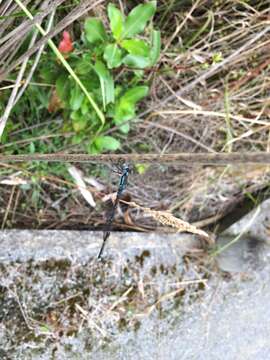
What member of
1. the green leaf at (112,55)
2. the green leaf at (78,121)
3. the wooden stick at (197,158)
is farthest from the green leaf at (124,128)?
the wooden stick at (197,158)

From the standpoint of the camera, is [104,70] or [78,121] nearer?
[104,70]

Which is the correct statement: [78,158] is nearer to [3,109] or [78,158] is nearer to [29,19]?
[29,19]

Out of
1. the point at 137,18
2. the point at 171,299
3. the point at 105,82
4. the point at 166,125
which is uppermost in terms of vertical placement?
the point at 137,18

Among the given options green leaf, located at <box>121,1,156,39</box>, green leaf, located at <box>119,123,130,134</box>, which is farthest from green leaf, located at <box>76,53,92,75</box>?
green leaf, located at <box>119,123,130,134</box>

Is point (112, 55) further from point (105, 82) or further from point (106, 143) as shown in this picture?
point (106, 143)

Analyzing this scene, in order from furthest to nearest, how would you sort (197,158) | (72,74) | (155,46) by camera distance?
(155,46)
(72,74)
(197,158)

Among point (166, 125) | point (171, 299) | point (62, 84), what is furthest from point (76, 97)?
point (171, 299)
